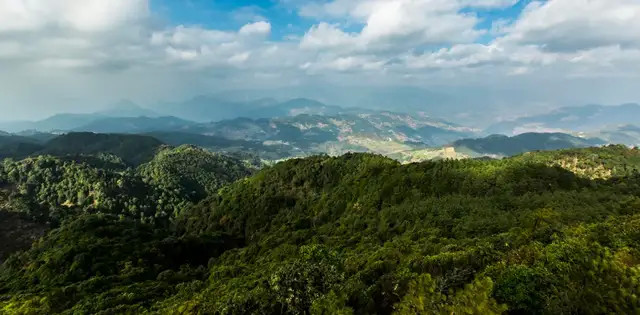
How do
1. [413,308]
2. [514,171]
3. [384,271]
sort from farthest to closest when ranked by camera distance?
[514,171], [384,271], [413,308]

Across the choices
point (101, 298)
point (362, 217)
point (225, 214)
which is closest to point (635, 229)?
point (362, 217)

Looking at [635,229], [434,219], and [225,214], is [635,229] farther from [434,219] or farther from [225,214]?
[225,214]

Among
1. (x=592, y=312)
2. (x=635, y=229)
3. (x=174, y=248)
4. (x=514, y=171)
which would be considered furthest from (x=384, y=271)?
(x=514, y=171)

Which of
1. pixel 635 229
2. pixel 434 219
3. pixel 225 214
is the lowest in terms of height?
pixel 225 214

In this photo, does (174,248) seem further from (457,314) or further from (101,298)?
(457,314)

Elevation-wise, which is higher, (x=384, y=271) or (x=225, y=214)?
(x=384, y=271)

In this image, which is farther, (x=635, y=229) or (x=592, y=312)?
(x=635, y=229)

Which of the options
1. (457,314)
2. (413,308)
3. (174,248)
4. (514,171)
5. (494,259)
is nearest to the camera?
(457,314)
